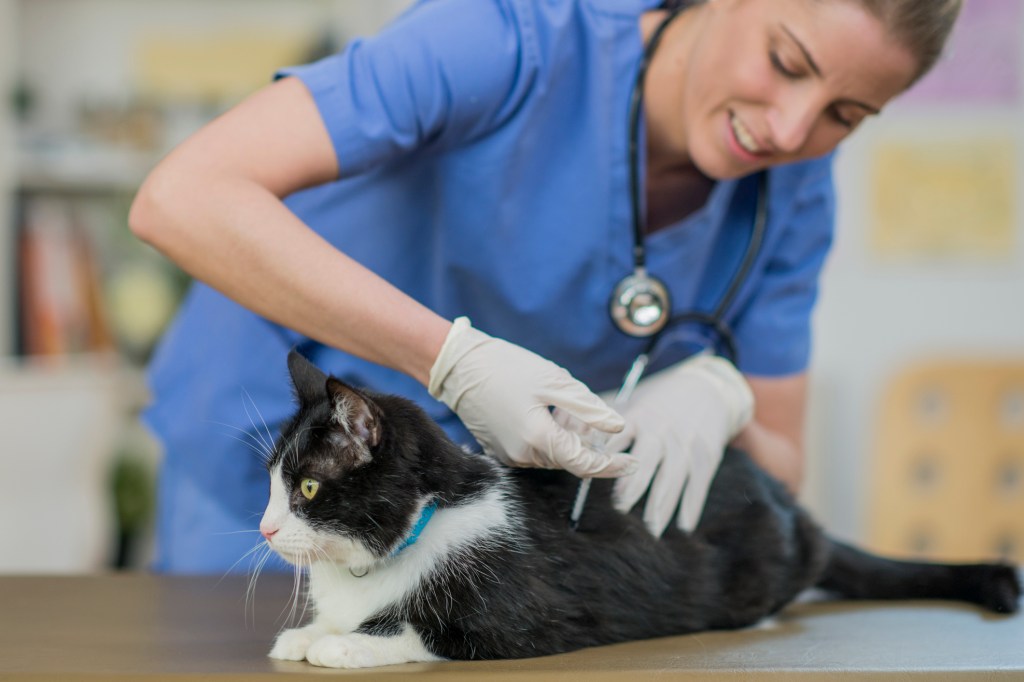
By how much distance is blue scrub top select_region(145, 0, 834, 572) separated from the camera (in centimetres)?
86

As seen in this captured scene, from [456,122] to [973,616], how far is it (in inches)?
24.6

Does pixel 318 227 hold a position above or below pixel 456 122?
below

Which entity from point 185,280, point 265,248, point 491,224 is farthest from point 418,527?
point 185,280

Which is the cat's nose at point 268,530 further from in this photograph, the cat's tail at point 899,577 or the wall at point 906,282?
the wall at point 906,282

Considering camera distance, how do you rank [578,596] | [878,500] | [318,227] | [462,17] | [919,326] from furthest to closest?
[919,326], [878,500], [318,227], [462,17], [578,596]

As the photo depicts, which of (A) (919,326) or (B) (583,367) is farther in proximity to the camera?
(A) (919,326)

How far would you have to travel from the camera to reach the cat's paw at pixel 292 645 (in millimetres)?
660

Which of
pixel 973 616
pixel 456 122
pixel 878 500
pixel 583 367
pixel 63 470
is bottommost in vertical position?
pixel 878 500

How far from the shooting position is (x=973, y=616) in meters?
0.89

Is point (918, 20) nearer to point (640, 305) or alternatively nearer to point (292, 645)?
point (640, 305)

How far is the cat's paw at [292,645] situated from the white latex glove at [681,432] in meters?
0.25

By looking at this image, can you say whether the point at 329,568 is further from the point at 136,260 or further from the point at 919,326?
the point at 136,260

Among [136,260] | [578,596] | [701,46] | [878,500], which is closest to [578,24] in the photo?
[701,46]

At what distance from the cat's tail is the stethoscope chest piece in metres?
0.28
